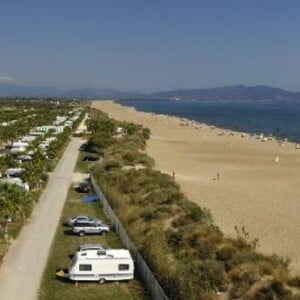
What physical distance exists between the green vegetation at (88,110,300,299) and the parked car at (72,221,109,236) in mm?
1205

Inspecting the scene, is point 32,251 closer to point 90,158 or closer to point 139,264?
point 139,264

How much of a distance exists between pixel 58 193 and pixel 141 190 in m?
5.91

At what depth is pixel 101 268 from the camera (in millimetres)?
22578

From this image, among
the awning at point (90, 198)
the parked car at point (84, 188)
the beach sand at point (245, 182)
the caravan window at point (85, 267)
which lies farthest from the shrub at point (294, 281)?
the parked car at point (84, 188)

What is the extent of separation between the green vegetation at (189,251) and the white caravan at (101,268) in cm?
108

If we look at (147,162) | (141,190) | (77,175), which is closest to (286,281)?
(141,190)

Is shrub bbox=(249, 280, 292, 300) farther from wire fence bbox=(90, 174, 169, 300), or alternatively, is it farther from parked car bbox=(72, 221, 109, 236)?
parked car bbox=(72, 221, 109, 236)

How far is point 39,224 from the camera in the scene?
3158 cm

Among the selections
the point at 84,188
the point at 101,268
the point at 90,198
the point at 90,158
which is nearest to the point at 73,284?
the point at 101,268

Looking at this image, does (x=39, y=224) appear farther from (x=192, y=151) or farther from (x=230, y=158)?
(x=192, y=151)

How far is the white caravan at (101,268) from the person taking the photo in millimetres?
22453

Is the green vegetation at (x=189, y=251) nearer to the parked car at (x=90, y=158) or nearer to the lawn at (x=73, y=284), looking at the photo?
the lawn at (x=73, y=284)

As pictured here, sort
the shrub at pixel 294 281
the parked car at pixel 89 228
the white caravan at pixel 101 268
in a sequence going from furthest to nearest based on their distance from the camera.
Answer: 1. the parked car at pixel 89 228
2. the white caravan at pixel 101 268
3. the shrub at pixel 294 281

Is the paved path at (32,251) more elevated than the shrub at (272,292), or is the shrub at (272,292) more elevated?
the shrub at (272,292)
